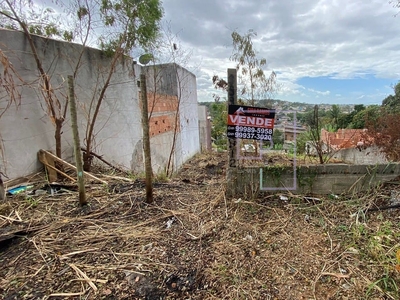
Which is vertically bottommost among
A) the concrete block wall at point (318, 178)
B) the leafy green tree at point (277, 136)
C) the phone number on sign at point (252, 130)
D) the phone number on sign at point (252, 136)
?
the concrete block wall at point (318, 178)

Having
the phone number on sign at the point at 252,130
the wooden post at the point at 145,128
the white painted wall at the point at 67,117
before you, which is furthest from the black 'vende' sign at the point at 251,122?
the white painted wall at the point at 67,117

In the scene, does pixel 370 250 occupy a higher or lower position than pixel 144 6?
lower

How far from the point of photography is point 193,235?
74.9 inches

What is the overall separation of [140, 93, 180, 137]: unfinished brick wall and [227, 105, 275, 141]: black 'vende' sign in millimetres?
3101

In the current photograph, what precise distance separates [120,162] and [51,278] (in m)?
3.22

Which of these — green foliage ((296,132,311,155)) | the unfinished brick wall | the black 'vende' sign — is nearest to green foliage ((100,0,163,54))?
the unfinished brick wall

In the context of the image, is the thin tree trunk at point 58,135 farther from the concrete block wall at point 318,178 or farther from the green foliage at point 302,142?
the green foliage at point 302,142

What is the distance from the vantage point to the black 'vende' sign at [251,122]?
229cm

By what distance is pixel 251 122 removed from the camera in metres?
2.31

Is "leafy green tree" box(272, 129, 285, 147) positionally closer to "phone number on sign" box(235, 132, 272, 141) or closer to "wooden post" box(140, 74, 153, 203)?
"phone number on sign" box(235, 132, 272, 141)

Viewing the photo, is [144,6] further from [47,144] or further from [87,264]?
[87,264]

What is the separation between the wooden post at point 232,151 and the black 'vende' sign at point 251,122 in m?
0.11

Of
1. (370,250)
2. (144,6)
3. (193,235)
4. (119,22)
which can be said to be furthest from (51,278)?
(144,6)

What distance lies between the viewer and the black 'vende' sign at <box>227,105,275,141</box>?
229cm
